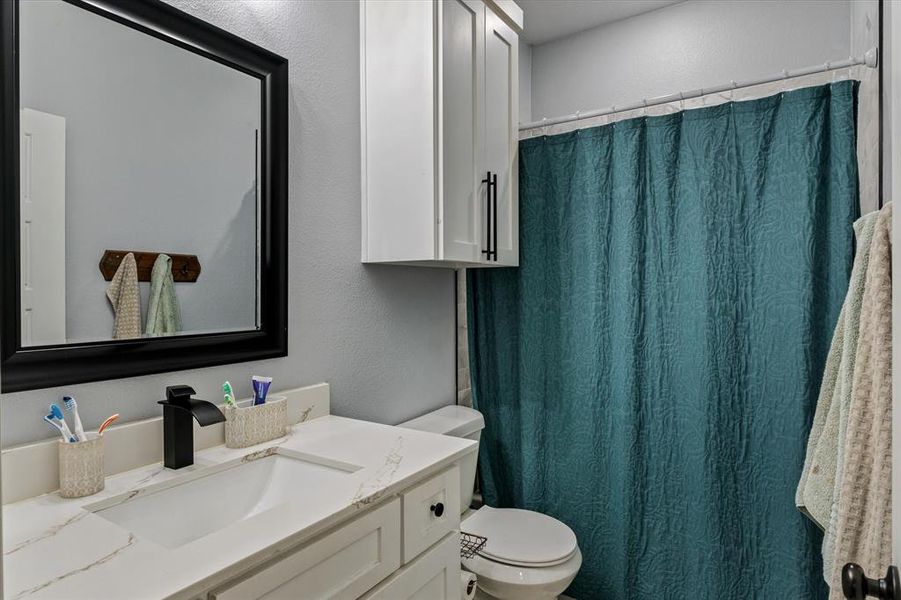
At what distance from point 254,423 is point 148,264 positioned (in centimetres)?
44

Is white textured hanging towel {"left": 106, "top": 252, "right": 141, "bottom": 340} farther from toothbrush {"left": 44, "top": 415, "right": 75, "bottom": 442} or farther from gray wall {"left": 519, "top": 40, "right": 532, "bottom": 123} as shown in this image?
gray wall {"left": 519, "top": 40, "right": 532, "bottom": 123}

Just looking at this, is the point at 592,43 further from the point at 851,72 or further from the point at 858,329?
the point at 858,329

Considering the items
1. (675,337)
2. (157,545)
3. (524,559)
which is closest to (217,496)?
(157,545)

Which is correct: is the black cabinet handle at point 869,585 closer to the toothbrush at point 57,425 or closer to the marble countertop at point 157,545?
the marble countertop at point 157,545

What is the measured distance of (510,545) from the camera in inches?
70.9

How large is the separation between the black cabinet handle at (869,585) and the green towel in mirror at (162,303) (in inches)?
52.3

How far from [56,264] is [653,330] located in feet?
5.70

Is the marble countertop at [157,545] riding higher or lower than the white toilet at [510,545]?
higher

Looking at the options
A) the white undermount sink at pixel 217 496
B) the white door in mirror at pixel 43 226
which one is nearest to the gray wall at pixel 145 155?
the white door in mirror at pixel 43 226

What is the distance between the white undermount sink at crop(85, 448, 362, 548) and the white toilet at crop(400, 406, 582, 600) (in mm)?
728

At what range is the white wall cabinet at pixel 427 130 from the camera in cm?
162

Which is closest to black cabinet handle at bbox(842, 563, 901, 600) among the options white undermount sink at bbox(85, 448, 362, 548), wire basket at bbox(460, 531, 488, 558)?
white undermount sink at bbox(85, 448, 362, 548)

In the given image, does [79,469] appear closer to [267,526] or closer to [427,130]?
[267,526]

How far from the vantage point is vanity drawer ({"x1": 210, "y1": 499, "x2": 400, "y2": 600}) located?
82cm
